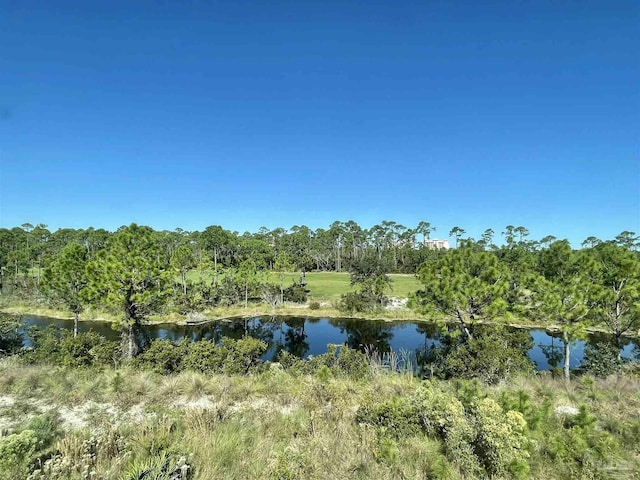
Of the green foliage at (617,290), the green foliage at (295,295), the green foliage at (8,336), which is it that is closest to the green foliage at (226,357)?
the green foliage at (8,336)

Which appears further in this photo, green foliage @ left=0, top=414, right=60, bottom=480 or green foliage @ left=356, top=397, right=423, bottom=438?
green foliage @ left=356, top=397, right=423, bottom=438

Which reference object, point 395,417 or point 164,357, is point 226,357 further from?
point 395,417

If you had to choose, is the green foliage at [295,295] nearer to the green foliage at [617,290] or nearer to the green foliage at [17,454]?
the green foliage at [617,290]

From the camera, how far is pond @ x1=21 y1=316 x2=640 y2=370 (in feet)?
80.8

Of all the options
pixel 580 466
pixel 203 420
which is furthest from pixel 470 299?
pixel 203 420

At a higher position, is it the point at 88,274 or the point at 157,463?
the point at 88,274

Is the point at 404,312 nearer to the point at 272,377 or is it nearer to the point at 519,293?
the point at 519,293

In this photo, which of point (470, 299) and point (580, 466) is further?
point (470, 299)

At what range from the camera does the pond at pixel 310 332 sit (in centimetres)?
2464

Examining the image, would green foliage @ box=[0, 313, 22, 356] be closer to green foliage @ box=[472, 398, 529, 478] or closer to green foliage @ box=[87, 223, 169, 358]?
green foliage @ box=[87, 223, 169, 358]

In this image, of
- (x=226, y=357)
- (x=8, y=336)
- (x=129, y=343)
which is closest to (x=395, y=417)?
(x=226, y=357)

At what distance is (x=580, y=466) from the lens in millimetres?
3818

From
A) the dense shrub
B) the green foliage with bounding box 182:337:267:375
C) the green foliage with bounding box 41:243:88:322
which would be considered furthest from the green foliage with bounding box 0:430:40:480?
the green foliage with bounding box 41:243:88:322

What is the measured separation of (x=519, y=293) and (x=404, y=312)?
19345 mm
